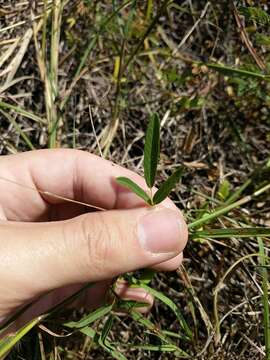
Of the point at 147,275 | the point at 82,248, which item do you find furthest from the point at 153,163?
the point at 147,275

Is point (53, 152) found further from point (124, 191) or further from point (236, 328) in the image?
point (236, 328)

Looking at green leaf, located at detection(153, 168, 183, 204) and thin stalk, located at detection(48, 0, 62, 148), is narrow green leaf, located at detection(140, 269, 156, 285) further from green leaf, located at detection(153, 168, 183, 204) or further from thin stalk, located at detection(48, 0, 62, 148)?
thin stalk, located at detection(48, 0, 62, 148)

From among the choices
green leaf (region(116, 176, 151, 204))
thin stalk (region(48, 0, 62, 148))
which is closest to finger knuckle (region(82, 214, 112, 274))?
green leaf (region(116, 176, 151, 204))

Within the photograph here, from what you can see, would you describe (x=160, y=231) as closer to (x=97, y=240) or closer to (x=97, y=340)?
(x=97, y=240)

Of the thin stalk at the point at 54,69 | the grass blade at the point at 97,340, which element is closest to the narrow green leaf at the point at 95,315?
the grass blade at the point at 97,340

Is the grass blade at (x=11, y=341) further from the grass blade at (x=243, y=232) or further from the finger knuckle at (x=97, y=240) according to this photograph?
the grass blade at (x=243, y=232)

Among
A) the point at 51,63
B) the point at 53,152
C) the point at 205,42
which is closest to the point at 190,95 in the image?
the point at 205,42
